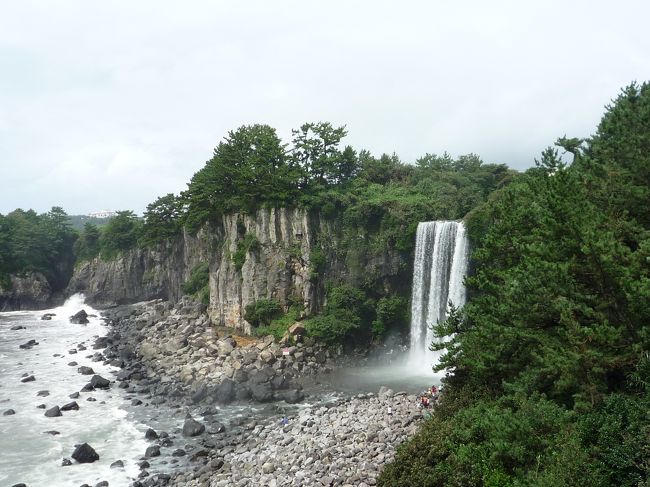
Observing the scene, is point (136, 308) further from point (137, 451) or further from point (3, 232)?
point (137, 451)

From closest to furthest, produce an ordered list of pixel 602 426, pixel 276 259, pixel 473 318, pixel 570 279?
pixel 602 426 → pixel 570 279 → pixel 473 318 → pixel 276 259

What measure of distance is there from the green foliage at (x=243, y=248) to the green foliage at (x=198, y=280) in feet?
47.5

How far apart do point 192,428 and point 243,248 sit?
2407cm

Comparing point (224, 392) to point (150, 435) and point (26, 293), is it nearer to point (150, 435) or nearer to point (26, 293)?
point (150, 435)

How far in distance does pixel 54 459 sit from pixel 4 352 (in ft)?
102

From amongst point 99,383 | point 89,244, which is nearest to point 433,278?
point 99,383

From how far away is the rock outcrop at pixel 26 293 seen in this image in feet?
244

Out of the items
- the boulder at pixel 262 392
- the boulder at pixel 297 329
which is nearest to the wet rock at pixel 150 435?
the boulder at pixel 262 392

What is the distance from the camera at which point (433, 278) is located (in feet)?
122

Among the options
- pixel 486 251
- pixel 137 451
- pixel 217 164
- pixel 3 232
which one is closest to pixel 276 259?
pixel 217 164

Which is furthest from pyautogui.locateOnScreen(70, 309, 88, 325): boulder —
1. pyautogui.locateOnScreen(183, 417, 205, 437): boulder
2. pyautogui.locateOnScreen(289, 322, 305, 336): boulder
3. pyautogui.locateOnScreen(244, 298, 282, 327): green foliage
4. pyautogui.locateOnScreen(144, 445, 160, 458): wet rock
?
pyautogui.locateOnScreen(144, 445, 160, 458): wet rock

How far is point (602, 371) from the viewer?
39.4 ft

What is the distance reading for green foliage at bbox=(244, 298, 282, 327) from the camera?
4262 cm

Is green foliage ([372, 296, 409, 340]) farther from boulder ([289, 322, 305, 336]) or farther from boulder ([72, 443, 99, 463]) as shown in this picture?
boulder ([72, 443, 99, 463])
